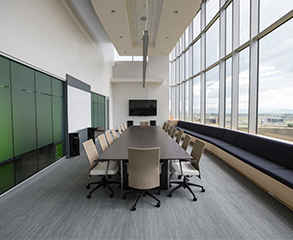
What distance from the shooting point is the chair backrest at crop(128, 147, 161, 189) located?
214 cm

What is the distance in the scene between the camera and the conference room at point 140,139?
2.08 meters

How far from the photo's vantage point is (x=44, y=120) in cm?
367

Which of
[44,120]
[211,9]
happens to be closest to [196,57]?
[211,9]

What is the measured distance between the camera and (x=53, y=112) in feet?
13.3

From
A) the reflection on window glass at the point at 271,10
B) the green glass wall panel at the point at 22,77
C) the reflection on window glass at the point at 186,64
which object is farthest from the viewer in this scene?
the reflection on window glass at the point at 186,64

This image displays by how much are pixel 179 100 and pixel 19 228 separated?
10.2 meters

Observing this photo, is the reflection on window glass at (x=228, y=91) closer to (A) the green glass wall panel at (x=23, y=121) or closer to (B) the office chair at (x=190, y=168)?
(B) the office chair at (x=190, y=168)

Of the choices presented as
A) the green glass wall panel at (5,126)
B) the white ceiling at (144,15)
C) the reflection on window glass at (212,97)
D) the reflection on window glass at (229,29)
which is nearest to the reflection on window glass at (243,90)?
the reflection on window glass at (229,29)

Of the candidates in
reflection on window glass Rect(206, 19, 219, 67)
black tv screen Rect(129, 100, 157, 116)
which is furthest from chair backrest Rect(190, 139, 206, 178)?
black tv screen Rect(129, 100, 157, 116)

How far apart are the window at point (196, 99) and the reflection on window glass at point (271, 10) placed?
4.06 metres

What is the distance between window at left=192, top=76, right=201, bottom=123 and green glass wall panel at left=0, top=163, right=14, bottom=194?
24.5 feet

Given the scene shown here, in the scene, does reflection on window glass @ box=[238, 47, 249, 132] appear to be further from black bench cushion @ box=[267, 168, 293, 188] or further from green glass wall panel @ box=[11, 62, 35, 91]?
green glass wall panel @ box=[11, 62, 35, 91]

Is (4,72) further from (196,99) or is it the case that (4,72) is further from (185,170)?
(196,99)

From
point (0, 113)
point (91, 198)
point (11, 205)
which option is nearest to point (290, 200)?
point (91, 198)
